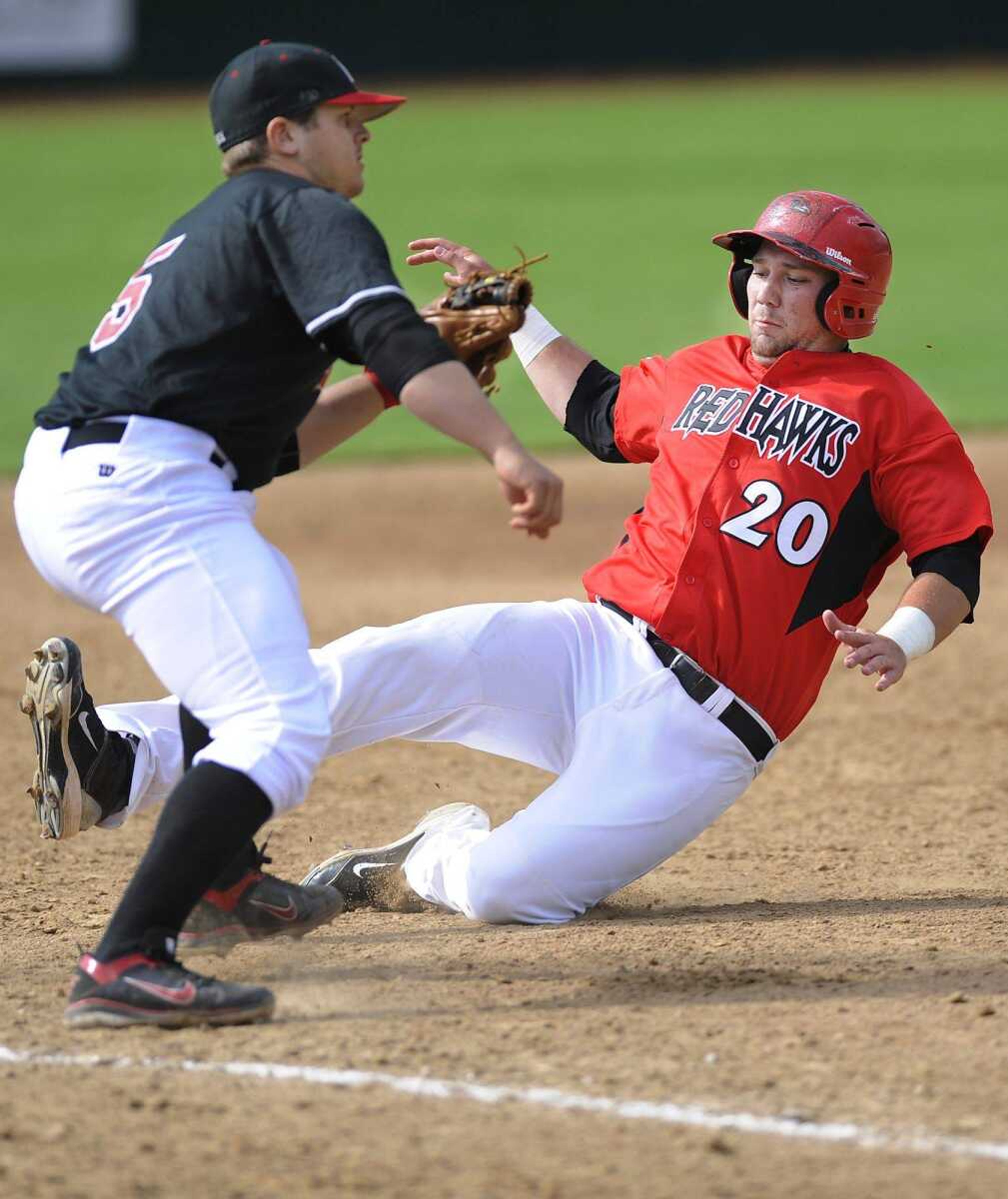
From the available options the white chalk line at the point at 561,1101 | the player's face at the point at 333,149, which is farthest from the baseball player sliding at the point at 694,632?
the white chalk line at the point at 561,1101

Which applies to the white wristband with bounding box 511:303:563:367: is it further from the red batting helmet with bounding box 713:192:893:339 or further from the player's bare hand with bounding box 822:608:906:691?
the player's bare hand with bounding box 822:608:906:691

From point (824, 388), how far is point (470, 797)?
1782mm

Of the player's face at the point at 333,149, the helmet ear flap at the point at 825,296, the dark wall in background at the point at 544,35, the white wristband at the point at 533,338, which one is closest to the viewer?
the player's face at the point at 333,149

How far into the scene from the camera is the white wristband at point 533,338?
13.9ft

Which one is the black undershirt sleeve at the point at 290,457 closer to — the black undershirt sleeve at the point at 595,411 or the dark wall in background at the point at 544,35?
the black undershirt sleeve at the point at 595,411

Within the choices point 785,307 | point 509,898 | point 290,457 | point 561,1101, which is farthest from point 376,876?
point 785,307

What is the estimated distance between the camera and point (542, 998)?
3.21 m

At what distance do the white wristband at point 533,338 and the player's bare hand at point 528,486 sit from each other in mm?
1359

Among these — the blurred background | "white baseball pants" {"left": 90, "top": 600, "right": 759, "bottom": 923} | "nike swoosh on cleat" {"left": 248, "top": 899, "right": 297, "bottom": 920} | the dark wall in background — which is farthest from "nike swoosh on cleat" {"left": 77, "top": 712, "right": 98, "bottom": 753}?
the dark wall in background

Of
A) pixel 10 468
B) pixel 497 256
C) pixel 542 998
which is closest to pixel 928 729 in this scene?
pixel 542 998

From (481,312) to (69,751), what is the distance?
1.25 meters

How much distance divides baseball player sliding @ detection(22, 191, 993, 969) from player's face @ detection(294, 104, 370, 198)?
0.51 m

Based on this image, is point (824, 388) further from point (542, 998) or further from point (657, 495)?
point (542, 998)

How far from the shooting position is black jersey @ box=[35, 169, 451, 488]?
2.91 m
